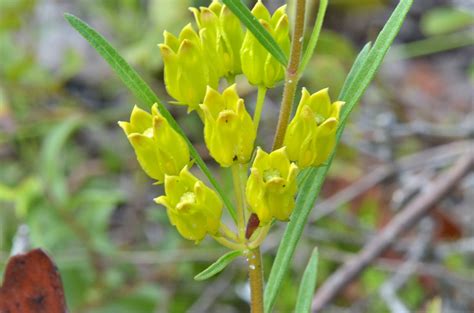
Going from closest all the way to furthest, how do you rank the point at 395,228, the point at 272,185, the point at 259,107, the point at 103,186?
the point at 272,185
the point at 259,107
the point at 395,228
the point at 103,186

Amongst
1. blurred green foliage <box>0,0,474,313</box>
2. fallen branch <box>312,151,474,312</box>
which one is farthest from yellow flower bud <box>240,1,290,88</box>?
blurred green foliage <box>0,0,474,313</box>

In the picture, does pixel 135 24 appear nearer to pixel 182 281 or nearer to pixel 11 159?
pixel 11 159

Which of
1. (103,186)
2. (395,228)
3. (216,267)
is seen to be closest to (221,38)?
(216,267)

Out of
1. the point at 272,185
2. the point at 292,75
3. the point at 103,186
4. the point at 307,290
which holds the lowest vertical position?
the point at 103,186

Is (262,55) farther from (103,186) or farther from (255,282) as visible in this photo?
(103,186)

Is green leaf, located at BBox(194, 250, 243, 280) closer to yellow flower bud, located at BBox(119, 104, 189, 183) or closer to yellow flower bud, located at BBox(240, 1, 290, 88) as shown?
yellow flower bud, located at BBox(119, 104, 189, 183)

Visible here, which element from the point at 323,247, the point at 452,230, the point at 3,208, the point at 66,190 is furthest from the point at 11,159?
the point at 452,230
